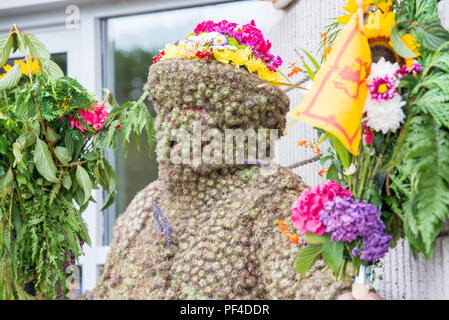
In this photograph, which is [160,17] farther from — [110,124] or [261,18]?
[110,124]

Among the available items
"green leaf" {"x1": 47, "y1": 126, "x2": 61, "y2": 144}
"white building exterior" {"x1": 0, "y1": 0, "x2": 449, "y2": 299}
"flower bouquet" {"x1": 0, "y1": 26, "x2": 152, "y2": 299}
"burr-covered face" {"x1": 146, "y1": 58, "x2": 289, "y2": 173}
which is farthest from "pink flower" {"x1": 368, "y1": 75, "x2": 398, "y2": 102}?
"green leaf" {"x1": 47, "y1": 126, "x2": 61, "y2": 144}

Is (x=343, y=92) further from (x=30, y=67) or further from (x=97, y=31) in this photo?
(x=97, y=31)

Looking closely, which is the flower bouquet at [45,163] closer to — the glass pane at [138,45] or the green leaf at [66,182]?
the green leaf at [66,182]

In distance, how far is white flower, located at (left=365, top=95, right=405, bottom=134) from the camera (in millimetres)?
1040

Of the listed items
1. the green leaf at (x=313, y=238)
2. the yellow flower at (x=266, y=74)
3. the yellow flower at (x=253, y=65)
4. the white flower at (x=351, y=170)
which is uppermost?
the yellow flower at (x=253, y=65)

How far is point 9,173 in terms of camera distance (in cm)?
150

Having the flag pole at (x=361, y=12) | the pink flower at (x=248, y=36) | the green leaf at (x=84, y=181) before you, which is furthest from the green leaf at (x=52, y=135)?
the flag pole at (x=361, y=12)

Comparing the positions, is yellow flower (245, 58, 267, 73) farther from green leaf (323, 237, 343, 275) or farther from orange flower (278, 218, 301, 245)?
green leaf (323, 237, 343, 275)

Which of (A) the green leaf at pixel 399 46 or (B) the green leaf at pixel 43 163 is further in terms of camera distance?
(B) the green leaf at pixel 43 163

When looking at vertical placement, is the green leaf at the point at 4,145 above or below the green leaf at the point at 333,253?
above

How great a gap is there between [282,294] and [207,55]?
2.09 feet

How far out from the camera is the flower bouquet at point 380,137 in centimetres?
99

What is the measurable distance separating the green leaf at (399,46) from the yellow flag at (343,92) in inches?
2.1

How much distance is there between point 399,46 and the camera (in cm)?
107
